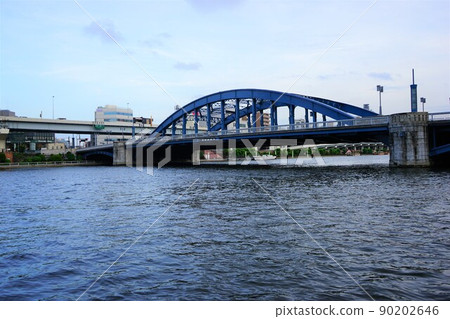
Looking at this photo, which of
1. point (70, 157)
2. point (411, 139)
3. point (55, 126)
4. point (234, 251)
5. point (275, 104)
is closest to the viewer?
point (234, 251)

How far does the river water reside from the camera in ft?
33.0

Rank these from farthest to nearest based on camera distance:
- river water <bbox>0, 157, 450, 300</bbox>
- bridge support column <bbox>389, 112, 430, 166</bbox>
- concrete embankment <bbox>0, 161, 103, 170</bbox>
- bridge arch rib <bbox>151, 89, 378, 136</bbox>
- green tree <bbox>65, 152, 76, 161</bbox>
→ green tree <bbox>65, 152, 76, 161</bbox>
concrete embankment <bbox>0, 161, 103, 170</bbox>
bridge arch rib <bbox>151, 89, 378, 136</bbox>
bridge support column <bbox>389, 112, 430, 166</bbox>
river water <bbox>0, 157, 450, 300</bbox>

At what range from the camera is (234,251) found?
13.6 m

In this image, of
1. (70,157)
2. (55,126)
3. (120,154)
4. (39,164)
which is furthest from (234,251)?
(70,157)

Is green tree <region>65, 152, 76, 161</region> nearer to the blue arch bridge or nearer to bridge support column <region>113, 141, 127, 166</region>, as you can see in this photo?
bridge support column <region>113, 141, 127, 166</region>

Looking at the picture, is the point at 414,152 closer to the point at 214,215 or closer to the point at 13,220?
the point at 214,215

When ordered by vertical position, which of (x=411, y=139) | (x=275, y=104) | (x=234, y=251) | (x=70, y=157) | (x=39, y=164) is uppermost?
(x=275, y=104)

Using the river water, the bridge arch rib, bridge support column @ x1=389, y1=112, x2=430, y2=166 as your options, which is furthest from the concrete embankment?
the river water

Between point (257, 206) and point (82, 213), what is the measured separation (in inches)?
375

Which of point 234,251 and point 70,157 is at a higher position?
point 70,157

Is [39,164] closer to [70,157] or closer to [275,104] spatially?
[70,157]

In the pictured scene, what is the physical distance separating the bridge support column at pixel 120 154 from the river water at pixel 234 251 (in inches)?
3662

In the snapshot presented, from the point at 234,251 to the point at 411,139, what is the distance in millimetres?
43974

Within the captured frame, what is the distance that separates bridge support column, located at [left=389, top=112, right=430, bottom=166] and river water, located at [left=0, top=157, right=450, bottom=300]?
1120 inches
